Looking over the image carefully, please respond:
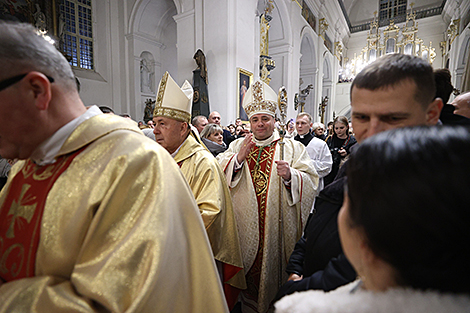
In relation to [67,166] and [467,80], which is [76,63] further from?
[467,80]

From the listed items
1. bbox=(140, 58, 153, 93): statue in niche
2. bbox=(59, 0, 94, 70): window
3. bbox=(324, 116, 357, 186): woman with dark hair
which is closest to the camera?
bbox=(324, 116, 357, 186): woman with dark hair

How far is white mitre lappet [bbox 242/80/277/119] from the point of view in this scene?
278cm

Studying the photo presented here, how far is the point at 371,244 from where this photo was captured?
0.47 meters

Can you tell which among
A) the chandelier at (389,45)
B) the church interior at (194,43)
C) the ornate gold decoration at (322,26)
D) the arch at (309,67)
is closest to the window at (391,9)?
the chandelier at (389,45)

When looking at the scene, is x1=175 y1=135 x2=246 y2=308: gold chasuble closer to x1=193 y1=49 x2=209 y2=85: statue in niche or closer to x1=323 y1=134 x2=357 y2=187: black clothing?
x1=323 y1=134 x2=357 y2=187: black clothing

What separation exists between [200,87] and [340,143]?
495cm

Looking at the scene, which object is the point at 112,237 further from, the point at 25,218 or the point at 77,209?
the point at 25,218

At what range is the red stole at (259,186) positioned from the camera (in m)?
2.51

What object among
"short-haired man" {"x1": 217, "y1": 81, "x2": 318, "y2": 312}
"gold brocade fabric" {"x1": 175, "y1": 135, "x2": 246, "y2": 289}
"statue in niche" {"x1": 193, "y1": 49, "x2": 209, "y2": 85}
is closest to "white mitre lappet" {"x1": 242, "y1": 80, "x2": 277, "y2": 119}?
"short-haired man" {"x1": 217, "y1": 81, "x2": 318, "y2": 312}

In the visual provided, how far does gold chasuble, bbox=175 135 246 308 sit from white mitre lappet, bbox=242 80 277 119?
95 centimetres

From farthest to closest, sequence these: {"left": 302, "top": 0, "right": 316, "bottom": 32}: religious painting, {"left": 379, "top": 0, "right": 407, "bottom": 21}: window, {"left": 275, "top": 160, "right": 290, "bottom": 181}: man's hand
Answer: {"left": 379, "top": 0, "right": 407, "bottom": 21}: window
{"left": 302, "top": 0, "right": 316, "bottom": 32}: religious painting
{"left": 275, "top": 160, "right": 290, "bottom": 181}: man's hand

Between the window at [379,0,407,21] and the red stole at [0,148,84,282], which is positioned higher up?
the window at [379,0,407,21]

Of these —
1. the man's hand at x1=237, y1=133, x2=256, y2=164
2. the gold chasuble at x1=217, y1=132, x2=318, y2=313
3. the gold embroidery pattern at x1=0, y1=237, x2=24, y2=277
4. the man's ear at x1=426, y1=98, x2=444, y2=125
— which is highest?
the man's ear at x1=426, y1=98, x2=444, y2=125

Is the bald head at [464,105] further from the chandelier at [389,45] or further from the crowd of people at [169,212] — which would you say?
the chandelier at [389,45]
